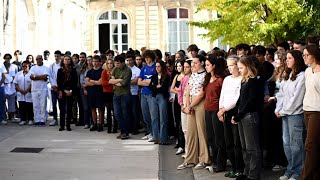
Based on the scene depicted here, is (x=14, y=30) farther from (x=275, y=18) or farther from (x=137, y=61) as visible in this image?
(x=275, y=18)

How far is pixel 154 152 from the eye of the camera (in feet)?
40.3

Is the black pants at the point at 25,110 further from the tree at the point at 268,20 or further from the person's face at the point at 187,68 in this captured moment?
the person's face at the point at 187,68

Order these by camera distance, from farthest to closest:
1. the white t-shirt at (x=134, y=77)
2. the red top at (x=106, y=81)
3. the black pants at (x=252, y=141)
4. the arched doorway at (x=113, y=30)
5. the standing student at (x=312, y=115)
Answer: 1. the arched doorway at (x=113, y=30)
2. the red top at (x=106, y=81)
3. the white t-shirt at (x=134, y=77)
4. the black pants at (x=252, y=141)
5. the standing student at (x=312, y=115)

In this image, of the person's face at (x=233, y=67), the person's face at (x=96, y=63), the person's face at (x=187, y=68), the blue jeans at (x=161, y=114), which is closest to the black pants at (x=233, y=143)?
the person's face at (x=233, y=67)

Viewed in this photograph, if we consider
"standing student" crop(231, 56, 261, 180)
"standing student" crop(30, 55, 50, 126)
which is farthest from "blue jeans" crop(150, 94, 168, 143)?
"standing student" crop(231, 56, 261, 180)

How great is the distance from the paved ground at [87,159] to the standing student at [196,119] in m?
0.25

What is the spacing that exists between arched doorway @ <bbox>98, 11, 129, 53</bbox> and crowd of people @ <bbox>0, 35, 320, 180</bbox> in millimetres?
21322

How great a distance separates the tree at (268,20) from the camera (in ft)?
53.1

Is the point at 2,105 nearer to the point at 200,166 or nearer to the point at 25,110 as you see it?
the point at 25,110

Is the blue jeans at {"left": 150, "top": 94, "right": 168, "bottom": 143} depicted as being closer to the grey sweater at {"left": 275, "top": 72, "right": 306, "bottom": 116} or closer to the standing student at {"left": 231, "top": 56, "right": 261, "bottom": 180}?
the standing student at {"left": 231, "top": 56, "right": 261, "bottom": 180}

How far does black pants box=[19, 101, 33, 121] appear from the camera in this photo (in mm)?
16797

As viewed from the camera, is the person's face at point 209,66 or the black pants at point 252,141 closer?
the black pants at point 252,141

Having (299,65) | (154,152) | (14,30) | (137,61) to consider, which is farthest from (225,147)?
(14,30)

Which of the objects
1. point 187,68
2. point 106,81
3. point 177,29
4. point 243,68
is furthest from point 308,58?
point 177,29
